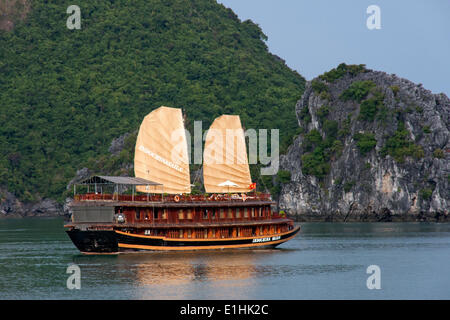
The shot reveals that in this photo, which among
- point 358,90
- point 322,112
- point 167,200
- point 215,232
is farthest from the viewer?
point 322,112

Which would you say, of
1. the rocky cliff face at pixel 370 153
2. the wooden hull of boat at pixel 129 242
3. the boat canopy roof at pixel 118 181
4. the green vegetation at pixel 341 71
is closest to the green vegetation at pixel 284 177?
the rocky cliff face at pixel 370 153

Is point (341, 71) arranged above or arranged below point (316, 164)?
above

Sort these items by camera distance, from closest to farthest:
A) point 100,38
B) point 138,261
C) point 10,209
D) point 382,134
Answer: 1. point 138,261
2. point 382,134
3. point 10,209
4. point 100,38

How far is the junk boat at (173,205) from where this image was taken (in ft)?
147

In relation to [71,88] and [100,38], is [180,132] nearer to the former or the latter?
[71,88]

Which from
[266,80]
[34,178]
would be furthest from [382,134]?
[34,178]

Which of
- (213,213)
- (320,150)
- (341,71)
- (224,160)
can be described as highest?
(341,71)

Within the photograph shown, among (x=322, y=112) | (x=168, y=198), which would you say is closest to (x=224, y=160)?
(x=168, y=198)

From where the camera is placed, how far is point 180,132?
5000 centimetres

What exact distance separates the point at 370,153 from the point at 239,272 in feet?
181

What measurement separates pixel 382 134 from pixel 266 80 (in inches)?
1589

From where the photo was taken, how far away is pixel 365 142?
9106 cm

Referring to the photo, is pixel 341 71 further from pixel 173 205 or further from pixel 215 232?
pixel 173 205

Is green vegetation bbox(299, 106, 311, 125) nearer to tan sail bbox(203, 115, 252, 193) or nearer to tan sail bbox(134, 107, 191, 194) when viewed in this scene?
tan sail bbox(203, 115, 252, 193)
